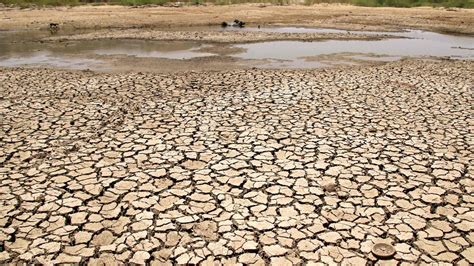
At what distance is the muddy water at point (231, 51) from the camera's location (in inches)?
554

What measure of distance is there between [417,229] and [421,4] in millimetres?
38051

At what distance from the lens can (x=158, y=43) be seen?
18.5 meters

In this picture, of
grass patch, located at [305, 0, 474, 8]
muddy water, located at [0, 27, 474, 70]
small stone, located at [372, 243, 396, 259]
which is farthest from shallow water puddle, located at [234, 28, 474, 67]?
grass patch, located at [305, 0, 474, 8]

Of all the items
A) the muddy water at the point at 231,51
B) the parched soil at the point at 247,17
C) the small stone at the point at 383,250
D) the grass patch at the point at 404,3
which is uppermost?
the grass patch at the point at 404,3

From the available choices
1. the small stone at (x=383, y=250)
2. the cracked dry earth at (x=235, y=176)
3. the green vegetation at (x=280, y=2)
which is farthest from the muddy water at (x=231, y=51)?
the green vegetation at (x=280, y=2)

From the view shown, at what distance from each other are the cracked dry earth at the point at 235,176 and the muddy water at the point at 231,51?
4.73 meters

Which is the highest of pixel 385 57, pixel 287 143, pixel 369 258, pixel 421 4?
pixel 421 4

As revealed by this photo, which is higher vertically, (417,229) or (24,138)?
(24,138)

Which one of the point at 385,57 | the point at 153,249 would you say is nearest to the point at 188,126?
the point at 153,249

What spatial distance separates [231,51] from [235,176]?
38.3 ft

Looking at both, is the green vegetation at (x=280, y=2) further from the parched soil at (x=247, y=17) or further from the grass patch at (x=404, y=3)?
the parched soil at (x=247, y=17)

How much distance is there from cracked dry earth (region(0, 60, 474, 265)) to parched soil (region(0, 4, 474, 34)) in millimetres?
16948

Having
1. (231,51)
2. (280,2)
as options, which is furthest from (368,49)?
(280,2)

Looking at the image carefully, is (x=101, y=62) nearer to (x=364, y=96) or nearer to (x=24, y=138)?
(x=24, y=138)
